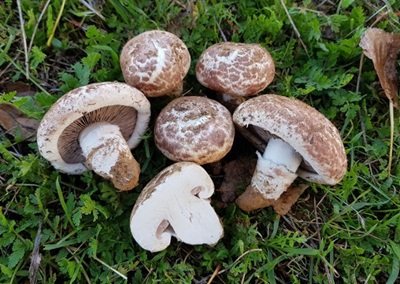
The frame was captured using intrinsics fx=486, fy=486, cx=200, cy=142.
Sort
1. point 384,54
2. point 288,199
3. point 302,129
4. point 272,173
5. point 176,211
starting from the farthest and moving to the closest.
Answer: point 384,54 < point 288,199 < point 272,173 < point 176,211 < point 302,129

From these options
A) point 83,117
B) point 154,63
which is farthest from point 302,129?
point 83,117

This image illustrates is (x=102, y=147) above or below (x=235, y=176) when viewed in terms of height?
above

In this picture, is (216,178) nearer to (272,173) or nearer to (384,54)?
(272,173)

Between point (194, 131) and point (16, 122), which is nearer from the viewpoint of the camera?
point (194, 131)

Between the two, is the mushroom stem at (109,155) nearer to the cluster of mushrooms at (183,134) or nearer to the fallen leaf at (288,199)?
the cluster of mushrooms at (183,134)

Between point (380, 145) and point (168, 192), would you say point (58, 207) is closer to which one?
point (168, 192)

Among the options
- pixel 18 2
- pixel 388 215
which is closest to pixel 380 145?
pixel 388 215

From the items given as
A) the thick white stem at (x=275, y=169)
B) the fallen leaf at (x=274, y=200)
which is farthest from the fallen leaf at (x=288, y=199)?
the thick white stem at (x=275, y=169)
